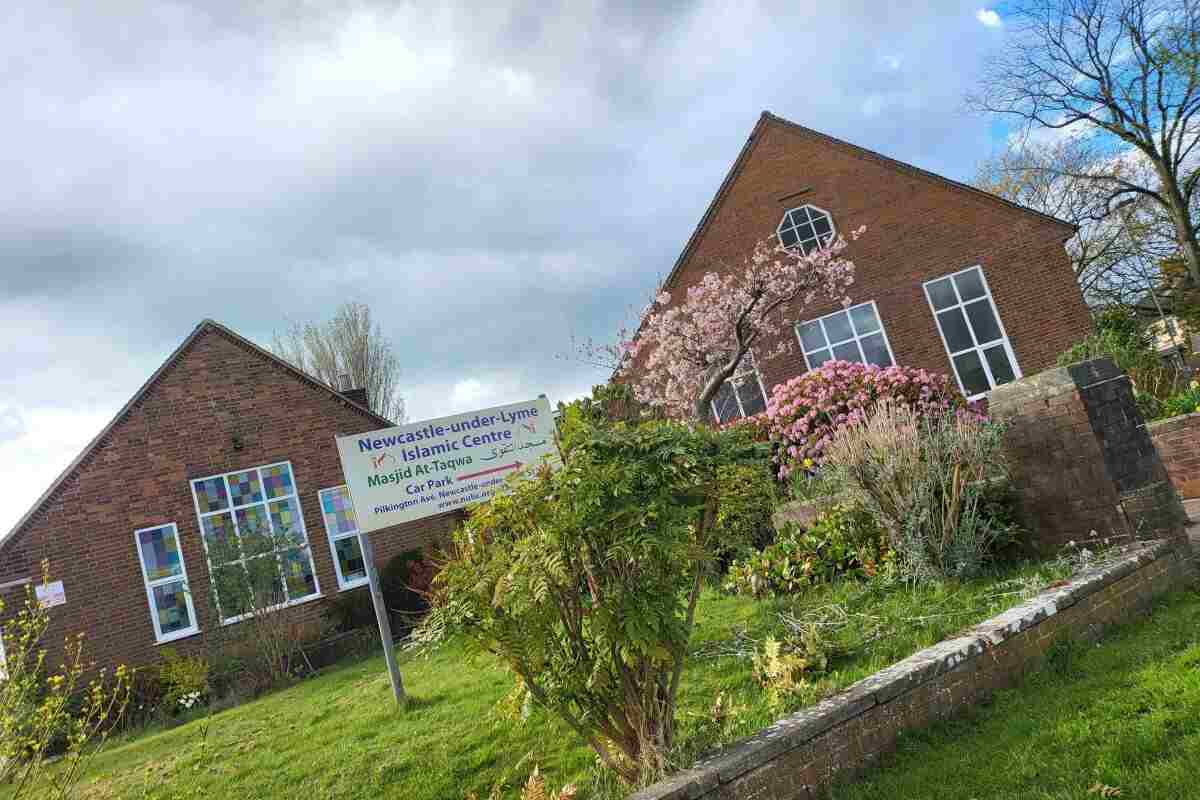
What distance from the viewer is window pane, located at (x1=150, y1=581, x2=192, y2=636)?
14086 millimetres

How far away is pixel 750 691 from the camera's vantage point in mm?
4855

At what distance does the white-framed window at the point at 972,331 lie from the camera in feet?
56.0

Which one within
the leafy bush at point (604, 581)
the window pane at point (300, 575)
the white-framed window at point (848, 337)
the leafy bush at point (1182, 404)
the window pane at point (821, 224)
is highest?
the window pane at point (821, 224)

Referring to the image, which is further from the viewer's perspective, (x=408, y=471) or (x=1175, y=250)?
(x=1175, y=250)

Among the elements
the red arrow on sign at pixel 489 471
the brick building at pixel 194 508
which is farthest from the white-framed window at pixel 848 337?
the red arrow on sign at pixel 489 471

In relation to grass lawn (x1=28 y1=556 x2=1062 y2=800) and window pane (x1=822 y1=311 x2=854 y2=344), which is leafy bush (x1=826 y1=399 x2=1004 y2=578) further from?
window pane (x1=822 y1=311 x2=854 y2=344)

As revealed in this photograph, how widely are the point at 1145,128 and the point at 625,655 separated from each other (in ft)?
81.1

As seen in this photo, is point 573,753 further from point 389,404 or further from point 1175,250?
point 1175,250

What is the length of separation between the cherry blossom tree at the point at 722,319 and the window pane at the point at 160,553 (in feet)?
32.4

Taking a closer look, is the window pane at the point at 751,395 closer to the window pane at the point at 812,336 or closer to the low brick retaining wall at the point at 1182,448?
the window pane at the point at 812,336

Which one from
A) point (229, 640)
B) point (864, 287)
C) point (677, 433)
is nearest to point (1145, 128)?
point (864, 287)

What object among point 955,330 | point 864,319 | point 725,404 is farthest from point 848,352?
point 725,404

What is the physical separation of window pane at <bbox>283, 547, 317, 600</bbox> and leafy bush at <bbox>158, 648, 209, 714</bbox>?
6.86 feet

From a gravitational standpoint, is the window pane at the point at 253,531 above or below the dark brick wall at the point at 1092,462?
above
